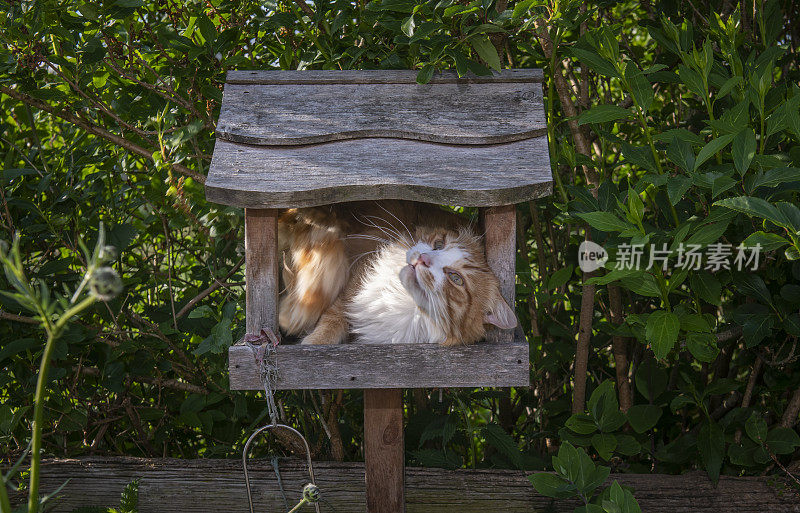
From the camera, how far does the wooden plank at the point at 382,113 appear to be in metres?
1.81

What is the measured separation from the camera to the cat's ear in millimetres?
1736

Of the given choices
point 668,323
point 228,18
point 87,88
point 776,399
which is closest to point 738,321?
point 668,323

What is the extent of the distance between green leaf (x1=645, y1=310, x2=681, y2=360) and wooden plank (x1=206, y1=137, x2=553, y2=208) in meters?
0.50

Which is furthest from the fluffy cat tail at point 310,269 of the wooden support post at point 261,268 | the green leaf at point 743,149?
the green leaf at point 743,149

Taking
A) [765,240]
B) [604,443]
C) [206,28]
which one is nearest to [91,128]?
[206,28]

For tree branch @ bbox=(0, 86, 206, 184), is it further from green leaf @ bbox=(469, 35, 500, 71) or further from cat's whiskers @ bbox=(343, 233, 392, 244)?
green leaf @ bbox=(469, 35, 500, 71)

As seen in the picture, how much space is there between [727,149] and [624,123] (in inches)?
26.0

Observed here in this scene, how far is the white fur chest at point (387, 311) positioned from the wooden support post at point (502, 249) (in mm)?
164

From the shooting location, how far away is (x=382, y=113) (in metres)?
1.88

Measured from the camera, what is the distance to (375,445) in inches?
86.5

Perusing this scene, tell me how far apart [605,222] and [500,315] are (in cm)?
35

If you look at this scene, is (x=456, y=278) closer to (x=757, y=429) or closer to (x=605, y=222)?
(x=605, y=222)

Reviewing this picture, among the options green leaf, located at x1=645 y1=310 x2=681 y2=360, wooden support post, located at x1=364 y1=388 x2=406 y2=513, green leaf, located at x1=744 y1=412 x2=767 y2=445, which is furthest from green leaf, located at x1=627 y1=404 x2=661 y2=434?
wooden support post, located at x1=364 y1=388 x2=406 y2=513

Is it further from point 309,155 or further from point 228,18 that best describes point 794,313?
point 228,18
